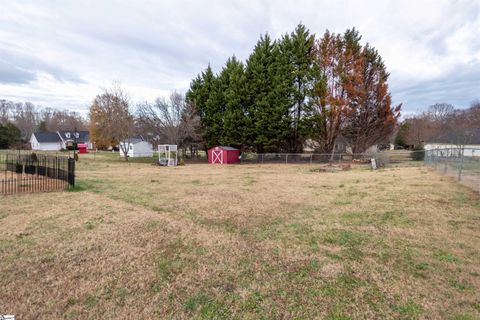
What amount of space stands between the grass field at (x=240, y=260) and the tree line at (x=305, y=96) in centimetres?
2014

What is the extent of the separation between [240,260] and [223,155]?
75.6 ft

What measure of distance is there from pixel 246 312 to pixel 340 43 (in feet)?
99.6

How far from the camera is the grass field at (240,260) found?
112 inches

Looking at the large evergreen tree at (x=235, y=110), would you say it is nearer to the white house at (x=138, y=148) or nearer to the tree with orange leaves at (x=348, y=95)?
the tree with orange leaves at (x=348, y=95)

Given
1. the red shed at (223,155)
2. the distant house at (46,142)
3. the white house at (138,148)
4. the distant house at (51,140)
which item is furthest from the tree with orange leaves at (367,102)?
the distant house at (46,142)

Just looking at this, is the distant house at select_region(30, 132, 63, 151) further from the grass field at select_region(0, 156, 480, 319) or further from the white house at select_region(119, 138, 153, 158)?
the grass field at select_region(0, 156, 480, 319)

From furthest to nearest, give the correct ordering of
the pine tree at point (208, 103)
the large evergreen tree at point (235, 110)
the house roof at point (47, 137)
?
the house roof at point (47, 137) < the pine tree at point (208, 103) < the large evergreen tree at point (235, 110)

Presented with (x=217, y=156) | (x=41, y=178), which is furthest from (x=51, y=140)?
(x=41, y=178)

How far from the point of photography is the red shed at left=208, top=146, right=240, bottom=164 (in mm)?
26766

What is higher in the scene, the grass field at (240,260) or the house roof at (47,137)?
the house roof at (47,137)

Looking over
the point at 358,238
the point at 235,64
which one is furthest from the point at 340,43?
the point at 358,238

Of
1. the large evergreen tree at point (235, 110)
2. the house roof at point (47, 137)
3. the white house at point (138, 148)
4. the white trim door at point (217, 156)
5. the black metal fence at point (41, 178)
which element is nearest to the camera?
the black metal fence at point (41, 178)

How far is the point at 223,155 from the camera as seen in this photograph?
2683 centimetres

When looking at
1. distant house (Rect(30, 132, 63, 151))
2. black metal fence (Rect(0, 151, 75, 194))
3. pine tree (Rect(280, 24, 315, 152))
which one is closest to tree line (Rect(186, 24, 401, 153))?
pine tree (Rect(280, 24, 315, 152))
